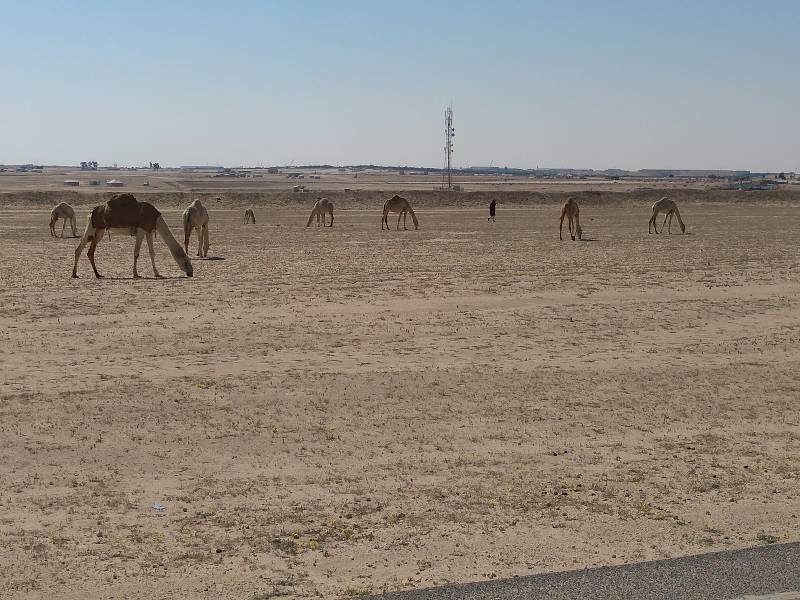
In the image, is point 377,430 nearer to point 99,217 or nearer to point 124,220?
point 124,220

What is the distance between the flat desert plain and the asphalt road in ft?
0.66

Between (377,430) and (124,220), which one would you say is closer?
(377,430)

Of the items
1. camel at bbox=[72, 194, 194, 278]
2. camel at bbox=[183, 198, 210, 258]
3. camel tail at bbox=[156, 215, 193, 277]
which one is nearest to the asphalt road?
camel at bbox=[72, 194, 194, 278]

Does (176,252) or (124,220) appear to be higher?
(124,220)

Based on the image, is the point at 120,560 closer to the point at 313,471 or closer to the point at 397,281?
the point at 313,471

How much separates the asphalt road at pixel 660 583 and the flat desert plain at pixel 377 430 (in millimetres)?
202

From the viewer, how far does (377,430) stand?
9.42 metres

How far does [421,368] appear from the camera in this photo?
12.2 meters

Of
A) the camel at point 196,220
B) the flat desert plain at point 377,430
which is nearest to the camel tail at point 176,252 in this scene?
the flat desert plain at point 377,430

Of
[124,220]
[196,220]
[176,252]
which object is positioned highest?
[124,220]

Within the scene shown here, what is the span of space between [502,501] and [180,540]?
2.24 m

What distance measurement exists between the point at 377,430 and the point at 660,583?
13.2 ft

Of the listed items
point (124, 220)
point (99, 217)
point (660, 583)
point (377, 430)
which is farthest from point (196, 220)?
point (660, 583)

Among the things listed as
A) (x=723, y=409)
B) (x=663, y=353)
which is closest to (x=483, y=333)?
(x=663, y=353)
